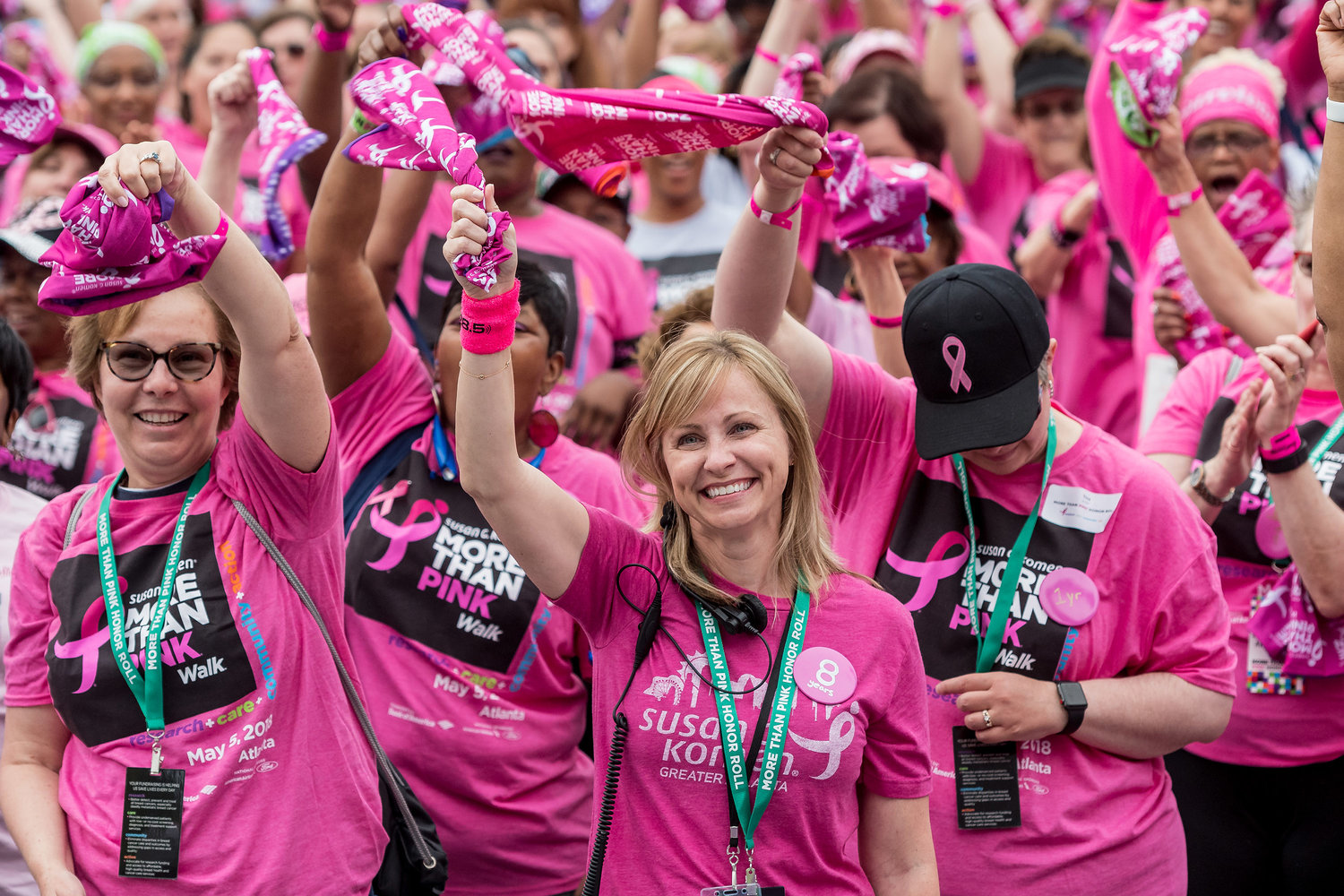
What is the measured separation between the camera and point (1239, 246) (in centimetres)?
391

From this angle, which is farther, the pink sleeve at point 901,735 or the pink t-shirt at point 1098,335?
the pink t-shirt at point 1098,335

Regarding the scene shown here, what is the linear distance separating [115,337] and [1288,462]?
2.42 meters

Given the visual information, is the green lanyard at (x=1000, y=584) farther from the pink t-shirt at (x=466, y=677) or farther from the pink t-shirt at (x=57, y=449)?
the pink t-shirt at (x=57, y=449)

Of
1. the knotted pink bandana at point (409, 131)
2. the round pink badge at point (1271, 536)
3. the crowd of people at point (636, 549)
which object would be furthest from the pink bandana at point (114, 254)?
the round pink badge at point (1271, 536)

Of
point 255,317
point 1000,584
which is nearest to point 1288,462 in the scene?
point 1000,584

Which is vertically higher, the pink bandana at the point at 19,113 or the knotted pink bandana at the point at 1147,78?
the knotted pink bandana at the point at 1147,78

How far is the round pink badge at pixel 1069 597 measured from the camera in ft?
8.45

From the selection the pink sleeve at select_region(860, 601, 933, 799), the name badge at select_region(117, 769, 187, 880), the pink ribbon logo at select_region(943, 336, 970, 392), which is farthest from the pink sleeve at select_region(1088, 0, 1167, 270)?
the name badge at select_region(117, 769, 187, 880)

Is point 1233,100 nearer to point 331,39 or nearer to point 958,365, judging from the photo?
point 958,365

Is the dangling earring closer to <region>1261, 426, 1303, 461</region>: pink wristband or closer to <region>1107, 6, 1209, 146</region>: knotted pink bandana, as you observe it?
<region>1261, 426, 1303, 461</region>: pink wristband

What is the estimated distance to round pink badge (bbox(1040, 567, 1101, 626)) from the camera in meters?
2.57

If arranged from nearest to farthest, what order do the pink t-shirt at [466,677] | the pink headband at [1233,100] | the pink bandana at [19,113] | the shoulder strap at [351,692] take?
1. the shoulder strap at [351,692]
2. the pink t-shirt at [466,677]
3. the pink bandana at [19,113]
4. the pink headband at [1233,100]

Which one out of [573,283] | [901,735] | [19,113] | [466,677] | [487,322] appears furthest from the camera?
[573,283]

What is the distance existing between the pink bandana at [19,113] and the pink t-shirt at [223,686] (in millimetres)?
1079
